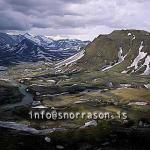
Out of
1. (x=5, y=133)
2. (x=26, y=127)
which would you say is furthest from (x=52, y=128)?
(x=5, y=133)

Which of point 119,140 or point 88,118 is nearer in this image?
point 119,140

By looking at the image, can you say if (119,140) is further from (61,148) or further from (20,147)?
(20,147)

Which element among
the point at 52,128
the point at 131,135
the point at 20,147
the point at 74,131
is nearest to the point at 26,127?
the point at 52,128

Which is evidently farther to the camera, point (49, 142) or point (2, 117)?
→ point (2, 117)

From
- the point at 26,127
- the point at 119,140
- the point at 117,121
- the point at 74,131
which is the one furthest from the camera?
the point at 117,121

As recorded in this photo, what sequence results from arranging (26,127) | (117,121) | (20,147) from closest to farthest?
(20,147) → (26,127) → (117,121)

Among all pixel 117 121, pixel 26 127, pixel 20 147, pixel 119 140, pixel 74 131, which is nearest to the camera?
pixel 20 147

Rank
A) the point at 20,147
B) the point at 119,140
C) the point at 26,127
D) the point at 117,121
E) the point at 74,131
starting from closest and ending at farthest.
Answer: the point at 20,147 → the point at 119,140 → the point at 74,131 → the point at 26,127 → the point at 117,121

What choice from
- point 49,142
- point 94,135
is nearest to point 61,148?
point 49,142

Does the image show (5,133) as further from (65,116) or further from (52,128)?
(65,116)
